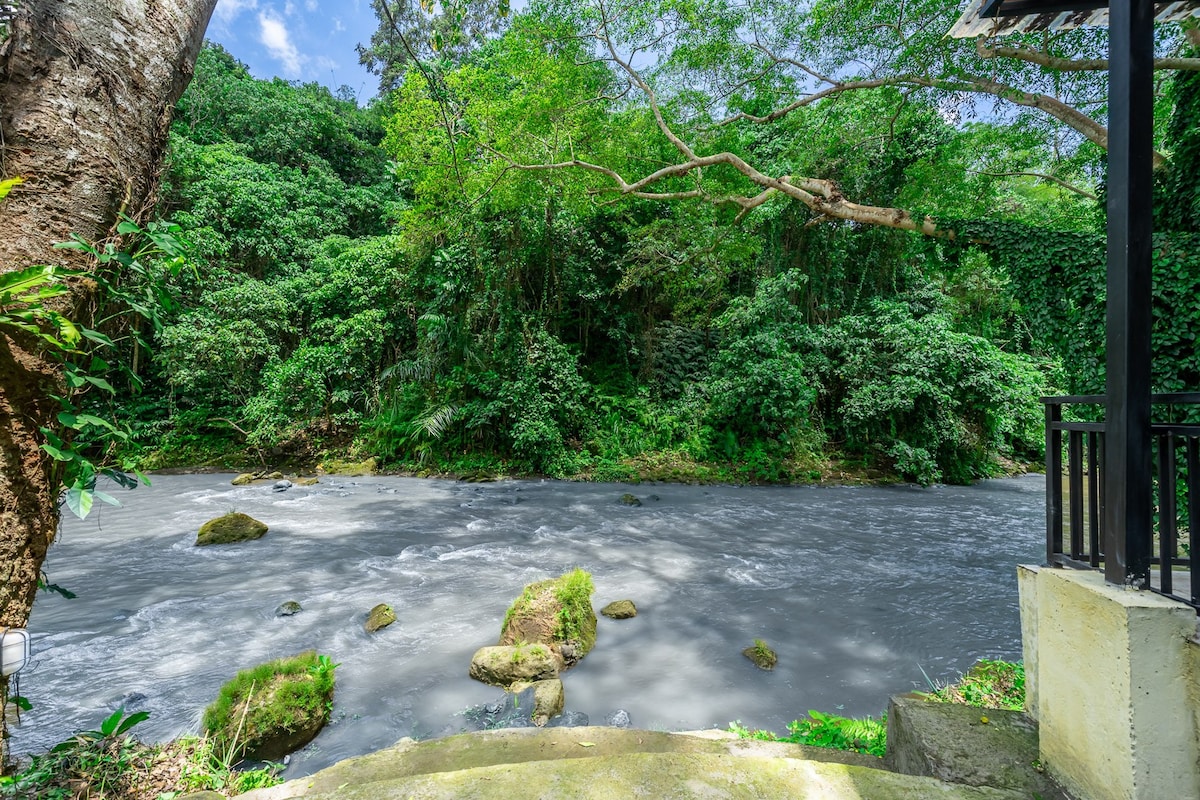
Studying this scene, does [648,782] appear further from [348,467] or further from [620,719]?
[348,467]

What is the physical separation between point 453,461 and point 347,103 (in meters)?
19.4

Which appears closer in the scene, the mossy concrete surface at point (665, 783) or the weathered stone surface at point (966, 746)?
the mossy concrete surface at point (665, 783)

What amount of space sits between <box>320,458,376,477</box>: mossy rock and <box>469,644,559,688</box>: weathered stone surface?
963 cm

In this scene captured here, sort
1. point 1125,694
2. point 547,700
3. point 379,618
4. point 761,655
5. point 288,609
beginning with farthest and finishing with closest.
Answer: point 288,609, point 379,618, point 761,655, point 547,700, point 1125,694

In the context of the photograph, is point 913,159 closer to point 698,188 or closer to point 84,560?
point 698,188

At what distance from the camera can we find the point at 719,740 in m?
2.56

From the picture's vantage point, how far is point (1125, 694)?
1559mm

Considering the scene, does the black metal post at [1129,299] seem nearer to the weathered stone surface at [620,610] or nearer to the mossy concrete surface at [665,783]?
the mossy concrete surface at [665,783]

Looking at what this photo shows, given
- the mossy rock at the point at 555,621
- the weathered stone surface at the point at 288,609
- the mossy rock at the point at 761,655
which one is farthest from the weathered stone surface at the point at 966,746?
the weathered stone surface at the point at 288,609

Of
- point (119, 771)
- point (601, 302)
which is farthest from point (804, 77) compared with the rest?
point (119, 771)

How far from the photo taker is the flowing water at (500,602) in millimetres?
3746

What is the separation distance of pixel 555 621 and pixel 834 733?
6.95 ft

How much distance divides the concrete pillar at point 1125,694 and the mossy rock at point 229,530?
844 centimetres

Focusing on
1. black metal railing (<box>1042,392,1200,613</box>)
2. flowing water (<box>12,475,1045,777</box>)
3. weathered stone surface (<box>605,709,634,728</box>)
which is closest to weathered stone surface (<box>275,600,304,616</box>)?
flowing water (<box>12,475,1045,777</box>)
